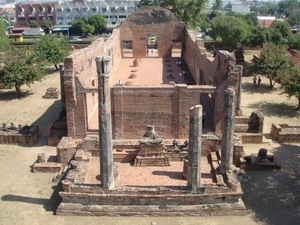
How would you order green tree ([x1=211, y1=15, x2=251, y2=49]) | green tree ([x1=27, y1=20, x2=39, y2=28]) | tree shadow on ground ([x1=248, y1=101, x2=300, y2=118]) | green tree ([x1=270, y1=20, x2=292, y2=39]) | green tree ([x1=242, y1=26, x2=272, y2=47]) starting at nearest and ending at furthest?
tree shadow on ground ([x1=248, y1=101, x2=300, y2=118]) → green tree ([x1=242, y1=26, x2=272, y2=47]) → green tree ([x1=211, y1=15, x2=251, y2=49]) → green tree ([x1=270, y1=20, x2=292, y2=39]) → green tree ([x1=27, y1=20, x2=39, y2=28])

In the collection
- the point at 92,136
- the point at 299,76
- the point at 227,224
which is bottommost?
the point at 227,224

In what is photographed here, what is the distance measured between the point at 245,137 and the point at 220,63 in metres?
3.98

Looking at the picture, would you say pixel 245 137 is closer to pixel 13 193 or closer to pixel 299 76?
pixel 299 76

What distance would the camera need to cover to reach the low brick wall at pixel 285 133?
19062 millimetres

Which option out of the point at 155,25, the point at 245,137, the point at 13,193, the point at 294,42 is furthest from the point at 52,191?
the point at 294,42

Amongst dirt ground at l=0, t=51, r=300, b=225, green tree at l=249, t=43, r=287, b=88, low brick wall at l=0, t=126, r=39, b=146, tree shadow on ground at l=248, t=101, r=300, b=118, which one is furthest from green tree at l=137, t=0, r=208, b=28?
low brick wall at l=0, t=126, r=39, b=146

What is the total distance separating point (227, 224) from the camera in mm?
12562

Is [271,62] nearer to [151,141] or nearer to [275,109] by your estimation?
[275,109]

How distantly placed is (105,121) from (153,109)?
5801 millimetres

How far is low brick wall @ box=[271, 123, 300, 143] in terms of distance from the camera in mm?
19062

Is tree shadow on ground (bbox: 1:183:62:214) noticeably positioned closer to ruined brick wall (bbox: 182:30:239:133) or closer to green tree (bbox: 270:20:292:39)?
ruined brick wall (bbox: 182:30:239:133)

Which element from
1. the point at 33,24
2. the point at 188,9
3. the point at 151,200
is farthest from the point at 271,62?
the point at 33,24

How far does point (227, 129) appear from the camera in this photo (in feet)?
43.8

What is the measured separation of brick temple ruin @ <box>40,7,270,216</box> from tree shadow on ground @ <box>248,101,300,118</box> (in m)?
3.47
